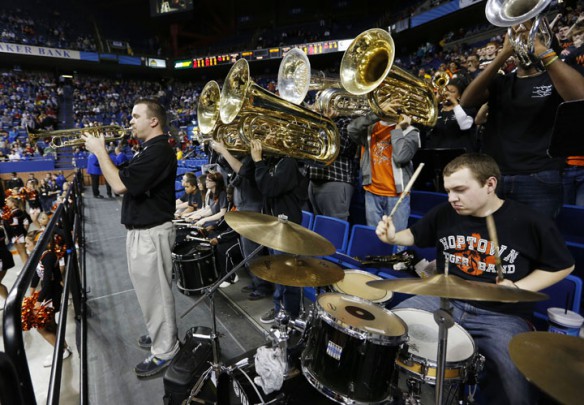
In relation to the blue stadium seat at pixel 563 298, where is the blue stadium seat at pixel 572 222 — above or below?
above

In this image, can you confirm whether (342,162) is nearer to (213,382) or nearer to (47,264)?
(213,382)

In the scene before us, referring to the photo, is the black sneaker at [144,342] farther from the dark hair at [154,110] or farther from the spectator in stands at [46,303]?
the dark hair at [154,110]

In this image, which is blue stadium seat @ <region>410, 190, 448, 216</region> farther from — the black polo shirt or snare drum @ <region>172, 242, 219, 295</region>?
the black polo shirt

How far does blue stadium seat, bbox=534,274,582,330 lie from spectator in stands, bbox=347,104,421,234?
123 cm

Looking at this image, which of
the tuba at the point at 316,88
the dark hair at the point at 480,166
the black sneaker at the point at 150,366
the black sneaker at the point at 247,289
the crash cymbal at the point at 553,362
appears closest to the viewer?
the crash cymbal at the point at 553,362

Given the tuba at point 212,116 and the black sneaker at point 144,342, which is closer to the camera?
the black sneaker at point 144,342

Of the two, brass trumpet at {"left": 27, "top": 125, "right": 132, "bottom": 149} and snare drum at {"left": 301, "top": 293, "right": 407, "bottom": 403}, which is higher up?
brass trumpet at {"left": 27, "top": 125, "right": 132, "bottom": 149}

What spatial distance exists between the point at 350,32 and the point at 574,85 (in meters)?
25.3

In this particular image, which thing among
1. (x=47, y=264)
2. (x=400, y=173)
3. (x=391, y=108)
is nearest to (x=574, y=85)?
(x=391, y=108)

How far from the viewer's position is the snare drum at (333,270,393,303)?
205 centimetres

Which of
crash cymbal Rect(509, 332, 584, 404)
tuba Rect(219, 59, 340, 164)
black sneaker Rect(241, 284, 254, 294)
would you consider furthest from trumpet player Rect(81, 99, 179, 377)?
crash cymbal Rect(509, 332, 584, 404)

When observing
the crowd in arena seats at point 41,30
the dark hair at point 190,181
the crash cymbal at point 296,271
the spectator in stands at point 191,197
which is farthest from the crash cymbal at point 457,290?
the crowd in arena seats at point 41,30

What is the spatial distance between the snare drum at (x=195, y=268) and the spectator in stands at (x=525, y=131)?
9.24 ft

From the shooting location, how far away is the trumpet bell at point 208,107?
3.40 m
